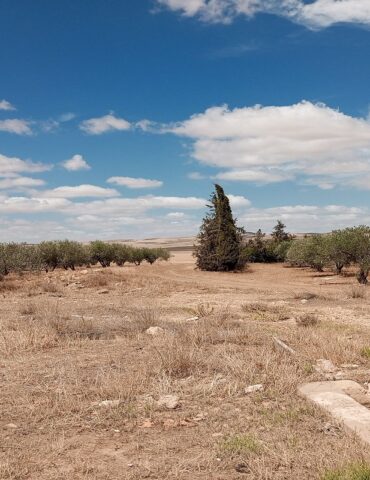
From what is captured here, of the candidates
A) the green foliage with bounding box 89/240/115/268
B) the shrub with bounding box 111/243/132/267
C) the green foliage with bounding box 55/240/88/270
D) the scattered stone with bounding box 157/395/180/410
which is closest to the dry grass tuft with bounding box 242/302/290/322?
the scattered stone with bounding box 157/395/180/410

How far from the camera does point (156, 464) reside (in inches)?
173

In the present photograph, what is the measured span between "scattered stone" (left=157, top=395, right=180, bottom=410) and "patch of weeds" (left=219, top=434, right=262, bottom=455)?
3.87ft

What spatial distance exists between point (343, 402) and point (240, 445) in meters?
1.72

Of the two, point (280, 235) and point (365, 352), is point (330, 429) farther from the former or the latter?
point (280, 235)

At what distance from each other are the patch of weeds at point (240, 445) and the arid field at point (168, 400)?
12mm

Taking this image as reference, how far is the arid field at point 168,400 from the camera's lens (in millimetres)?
4367

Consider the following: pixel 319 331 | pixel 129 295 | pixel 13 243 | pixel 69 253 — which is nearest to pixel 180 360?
pixel 319 331

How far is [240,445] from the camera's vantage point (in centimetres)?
463

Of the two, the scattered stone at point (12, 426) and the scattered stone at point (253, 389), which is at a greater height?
the scattered stone at point (253, 389)

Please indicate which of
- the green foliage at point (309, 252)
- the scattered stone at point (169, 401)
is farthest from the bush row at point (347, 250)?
the scattered stone at point (169, 401)

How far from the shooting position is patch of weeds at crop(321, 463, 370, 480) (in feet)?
12.0

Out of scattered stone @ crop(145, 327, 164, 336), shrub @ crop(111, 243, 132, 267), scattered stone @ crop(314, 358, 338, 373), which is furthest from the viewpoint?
shrub @ crop(111, 243, 132, 267)

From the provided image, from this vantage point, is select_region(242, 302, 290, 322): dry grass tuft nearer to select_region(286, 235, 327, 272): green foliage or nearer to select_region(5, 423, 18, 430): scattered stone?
select_region(5, 423, 18, 430): scattered stone

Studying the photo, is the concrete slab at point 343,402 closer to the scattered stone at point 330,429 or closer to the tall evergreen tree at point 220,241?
the scattered stone at point 330,429
